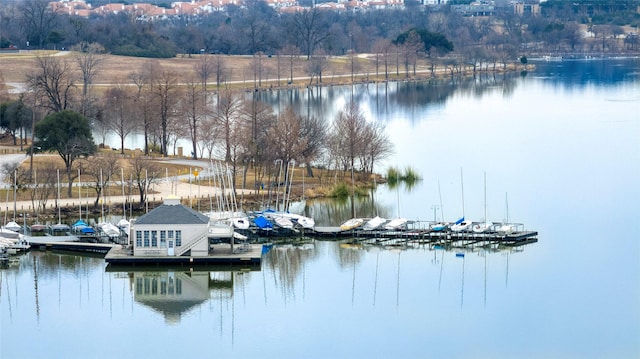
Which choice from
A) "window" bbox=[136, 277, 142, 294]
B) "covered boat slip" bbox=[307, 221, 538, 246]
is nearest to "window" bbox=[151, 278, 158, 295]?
"window" bbox=[136, 277, 142, 294]

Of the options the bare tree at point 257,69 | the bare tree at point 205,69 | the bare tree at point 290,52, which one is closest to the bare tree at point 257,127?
the bare tree at point 205,69

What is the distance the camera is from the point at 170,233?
39531 mm

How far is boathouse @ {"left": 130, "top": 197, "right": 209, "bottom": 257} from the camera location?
39375 millimetres

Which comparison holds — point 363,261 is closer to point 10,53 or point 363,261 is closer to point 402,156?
point 402,156

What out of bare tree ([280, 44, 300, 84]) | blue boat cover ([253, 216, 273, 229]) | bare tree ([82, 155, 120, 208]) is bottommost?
blue boat cover ([253, 216, 273, 229])

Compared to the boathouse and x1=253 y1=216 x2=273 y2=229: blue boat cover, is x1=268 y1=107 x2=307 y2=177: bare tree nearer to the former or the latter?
x1=253 y1=216 x2=273 y2=229: blue boat cover

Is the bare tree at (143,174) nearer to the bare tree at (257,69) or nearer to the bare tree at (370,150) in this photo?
the bare tree at (370,150)

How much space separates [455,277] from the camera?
38812mm

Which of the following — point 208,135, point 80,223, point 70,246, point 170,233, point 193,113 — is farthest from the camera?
point 193,113

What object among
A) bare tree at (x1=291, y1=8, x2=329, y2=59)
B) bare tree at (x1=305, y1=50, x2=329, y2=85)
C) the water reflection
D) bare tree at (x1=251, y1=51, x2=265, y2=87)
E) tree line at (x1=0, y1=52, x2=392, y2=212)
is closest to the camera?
the water reflection

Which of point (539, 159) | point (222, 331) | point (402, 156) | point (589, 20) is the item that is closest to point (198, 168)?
point (402, 156)

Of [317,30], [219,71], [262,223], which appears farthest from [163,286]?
[317,30]

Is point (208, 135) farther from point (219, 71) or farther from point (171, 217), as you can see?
point (219, 71)

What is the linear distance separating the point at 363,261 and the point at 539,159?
77.2ft
